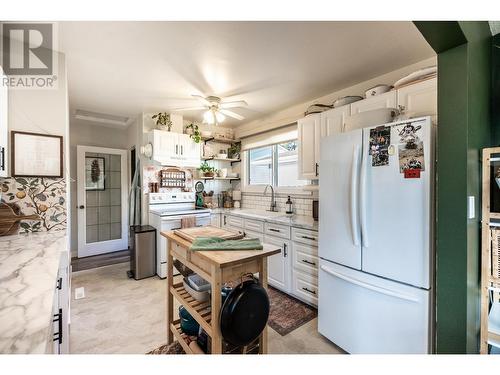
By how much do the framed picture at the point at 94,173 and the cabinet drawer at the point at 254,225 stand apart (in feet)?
9.76

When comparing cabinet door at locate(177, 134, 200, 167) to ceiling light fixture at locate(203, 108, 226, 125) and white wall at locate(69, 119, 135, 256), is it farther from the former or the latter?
white wall at locate(69, 119, 135, 256)

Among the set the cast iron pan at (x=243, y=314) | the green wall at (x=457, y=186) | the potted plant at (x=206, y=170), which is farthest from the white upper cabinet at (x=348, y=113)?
the potted plant at (x=206, y=170)

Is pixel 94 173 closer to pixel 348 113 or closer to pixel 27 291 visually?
pixel 27 291

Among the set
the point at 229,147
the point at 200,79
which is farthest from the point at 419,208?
the point at 229,147

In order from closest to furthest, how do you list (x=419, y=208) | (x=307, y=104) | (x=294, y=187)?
(x=419, y=208), (x=307, y=104), (x=294, y=187)

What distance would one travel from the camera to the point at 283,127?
357 centimetres

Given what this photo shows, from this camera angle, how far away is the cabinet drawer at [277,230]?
2727 millimetres

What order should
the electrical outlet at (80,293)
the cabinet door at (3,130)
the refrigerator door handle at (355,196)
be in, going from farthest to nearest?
1. the electrical outlet at (80,293)
2. the refrigerator door handle at (355,196)
3. the cabinet door at (3,130)

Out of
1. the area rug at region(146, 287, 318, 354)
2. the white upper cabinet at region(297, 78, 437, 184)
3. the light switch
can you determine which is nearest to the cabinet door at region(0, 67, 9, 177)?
the area rug at region(146, 287, 318, 354)

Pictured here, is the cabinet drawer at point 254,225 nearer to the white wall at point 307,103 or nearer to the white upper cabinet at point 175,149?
the white upper cabinet at point 175,149

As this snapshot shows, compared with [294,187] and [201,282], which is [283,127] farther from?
[201,282]

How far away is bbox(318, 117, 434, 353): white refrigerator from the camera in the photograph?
4.85 feet

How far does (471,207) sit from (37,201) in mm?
3152

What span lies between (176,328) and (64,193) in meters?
1.53
